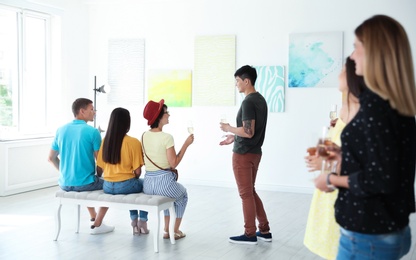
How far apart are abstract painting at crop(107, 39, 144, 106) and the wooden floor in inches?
96.5

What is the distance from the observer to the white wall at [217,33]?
24.1ft

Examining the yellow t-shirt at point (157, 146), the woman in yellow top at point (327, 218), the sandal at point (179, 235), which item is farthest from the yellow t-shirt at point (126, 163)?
the woman in yellow top at point (327, 218)

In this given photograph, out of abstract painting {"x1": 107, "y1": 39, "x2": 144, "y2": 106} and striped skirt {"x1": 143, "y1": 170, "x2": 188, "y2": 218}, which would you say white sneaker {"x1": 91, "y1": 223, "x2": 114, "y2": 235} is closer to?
striped skirt {"x1": 143, "y1": 170, "x2": 188, "y2": 218}

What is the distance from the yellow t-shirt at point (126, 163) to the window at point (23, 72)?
3.37 metres

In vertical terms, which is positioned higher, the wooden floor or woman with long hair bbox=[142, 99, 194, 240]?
woman with long hair bbox=[142, 99, 194, 240]

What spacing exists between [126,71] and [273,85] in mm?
2564

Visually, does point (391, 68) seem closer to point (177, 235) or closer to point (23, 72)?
point (177, 235)

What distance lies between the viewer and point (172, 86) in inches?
330

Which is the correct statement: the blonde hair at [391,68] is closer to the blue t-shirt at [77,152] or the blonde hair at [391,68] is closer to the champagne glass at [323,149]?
the champagne glass at [323,149]

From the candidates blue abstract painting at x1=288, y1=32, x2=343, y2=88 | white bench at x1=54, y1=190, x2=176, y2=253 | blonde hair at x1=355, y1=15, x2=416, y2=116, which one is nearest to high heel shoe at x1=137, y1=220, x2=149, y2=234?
white bench at x1=54, y1=190, x2=176, y2=253

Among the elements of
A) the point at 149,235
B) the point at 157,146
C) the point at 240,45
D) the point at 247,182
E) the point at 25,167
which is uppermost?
the point at 240,45

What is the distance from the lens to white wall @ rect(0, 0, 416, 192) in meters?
7.34

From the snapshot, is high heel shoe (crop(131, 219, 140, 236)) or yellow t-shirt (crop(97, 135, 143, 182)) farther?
high heel shoe (crop(131, 219, 140, 236))

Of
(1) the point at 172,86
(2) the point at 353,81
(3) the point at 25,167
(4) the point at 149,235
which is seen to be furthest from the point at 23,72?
(2) the point at 353,81
